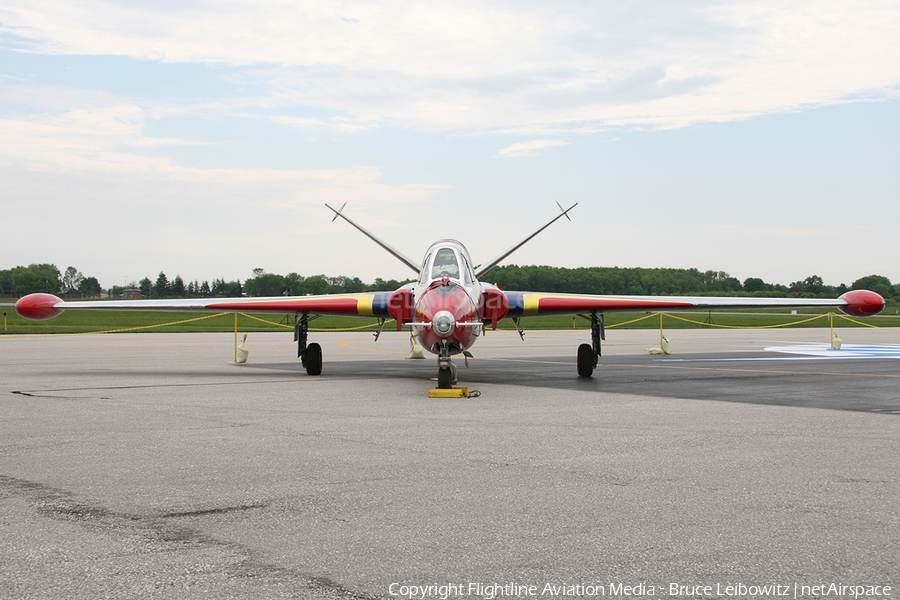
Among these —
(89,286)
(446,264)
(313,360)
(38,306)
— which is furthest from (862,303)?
(89,286)

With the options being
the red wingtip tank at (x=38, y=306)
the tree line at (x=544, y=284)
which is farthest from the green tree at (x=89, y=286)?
the red wingtip tank at (x=38, y=306)

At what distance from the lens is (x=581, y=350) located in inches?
658

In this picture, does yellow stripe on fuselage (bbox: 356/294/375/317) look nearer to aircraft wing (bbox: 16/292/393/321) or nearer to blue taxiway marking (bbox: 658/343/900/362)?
aircraft wing (bbox: 16/292/393/321)

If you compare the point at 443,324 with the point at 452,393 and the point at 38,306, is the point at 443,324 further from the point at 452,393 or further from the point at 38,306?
the point at 38,306

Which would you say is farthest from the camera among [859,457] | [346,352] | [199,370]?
[346,352]

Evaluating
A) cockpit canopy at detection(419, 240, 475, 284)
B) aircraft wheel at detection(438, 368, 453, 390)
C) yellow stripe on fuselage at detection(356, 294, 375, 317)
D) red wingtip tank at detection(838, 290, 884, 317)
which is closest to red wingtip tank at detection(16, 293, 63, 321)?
yellow stripe on fuselage at detection(356, 294, 375, 317)

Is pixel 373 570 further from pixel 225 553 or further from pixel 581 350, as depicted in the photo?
pixel 581 350

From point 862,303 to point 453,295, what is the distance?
9620mm

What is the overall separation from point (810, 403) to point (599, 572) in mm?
8876

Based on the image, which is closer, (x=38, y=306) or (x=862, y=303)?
(x=862, y=303)

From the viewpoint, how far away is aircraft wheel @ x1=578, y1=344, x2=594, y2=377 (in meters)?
16.5

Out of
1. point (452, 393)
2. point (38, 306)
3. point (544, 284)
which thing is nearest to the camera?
point (452, 393)

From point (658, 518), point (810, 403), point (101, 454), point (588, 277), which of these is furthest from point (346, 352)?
point (588, 277)

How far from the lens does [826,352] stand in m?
25.2
